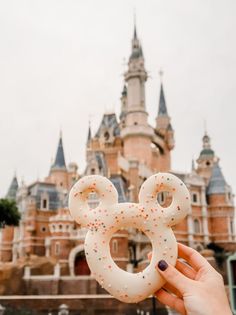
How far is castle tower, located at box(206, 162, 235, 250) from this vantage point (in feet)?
128

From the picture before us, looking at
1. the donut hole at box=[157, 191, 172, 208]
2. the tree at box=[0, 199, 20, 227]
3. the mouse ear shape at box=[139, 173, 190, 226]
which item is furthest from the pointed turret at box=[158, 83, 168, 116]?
the mouse ear shape at box=[139, 173, 190, 226]

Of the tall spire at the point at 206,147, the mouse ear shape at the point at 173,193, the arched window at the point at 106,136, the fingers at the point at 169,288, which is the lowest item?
the fingers at the point at 169,288

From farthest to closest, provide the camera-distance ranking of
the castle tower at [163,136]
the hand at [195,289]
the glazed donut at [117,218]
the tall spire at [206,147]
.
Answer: the castle tower at [163,136] < the tall spire at [206,147] < the glazed donut at [117,218] < the hand at [195,289]

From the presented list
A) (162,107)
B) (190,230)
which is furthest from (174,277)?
(162,107)

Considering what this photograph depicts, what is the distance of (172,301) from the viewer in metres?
3.12

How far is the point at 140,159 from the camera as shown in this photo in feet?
150

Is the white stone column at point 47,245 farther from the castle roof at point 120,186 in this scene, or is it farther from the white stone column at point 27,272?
the castle roof at point 120,186

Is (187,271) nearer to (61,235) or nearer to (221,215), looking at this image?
(61,235)

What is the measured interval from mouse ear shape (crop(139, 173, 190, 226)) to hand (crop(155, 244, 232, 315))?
16.6 inches

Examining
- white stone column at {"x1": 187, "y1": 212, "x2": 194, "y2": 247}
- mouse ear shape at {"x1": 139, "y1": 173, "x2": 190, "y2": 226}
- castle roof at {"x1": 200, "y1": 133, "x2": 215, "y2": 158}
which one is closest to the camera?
mouse ear shape at {"x1": 139, "y1": 173, "x2": 190, "y2": 226}

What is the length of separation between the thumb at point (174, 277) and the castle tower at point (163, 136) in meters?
50.0

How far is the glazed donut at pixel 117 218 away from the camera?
11.8 ft

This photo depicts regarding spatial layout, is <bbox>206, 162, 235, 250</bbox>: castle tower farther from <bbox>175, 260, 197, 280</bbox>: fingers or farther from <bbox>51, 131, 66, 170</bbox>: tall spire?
<bbox>175, 260, 197, 280</bbox>: fingers

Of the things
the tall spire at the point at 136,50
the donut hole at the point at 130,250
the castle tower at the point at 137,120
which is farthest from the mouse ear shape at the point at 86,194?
the tall spire at the point at 136,50
